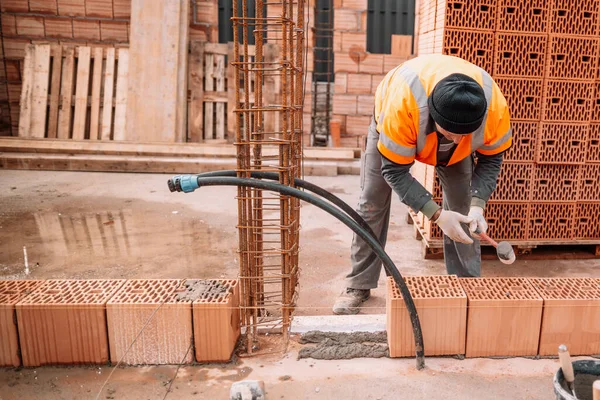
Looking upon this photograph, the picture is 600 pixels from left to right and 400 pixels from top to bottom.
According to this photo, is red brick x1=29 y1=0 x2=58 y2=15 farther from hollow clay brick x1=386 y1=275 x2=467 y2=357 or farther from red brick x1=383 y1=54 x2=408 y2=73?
hollow clay brick x1=386 y1=275 x2=467 y2=357

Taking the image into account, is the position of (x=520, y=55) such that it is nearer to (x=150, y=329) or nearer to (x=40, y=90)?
(x=150, y=329)

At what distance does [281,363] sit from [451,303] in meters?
0.95

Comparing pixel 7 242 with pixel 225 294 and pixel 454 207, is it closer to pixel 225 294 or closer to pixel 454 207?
pixel 225 294

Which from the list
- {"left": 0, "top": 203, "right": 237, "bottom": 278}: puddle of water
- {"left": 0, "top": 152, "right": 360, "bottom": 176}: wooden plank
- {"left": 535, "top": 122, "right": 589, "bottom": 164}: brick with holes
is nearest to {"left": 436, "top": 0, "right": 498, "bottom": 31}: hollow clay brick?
{"left": 535, "top": 122, "right": 589, "bottom": 164}: brick with holes

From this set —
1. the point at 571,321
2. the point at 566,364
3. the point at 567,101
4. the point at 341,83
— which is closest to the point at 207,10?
the point at 341,83

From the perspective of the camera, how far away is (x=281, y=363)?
9.01ft

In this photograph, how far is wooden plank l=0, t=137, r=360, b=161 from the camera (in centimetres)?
830

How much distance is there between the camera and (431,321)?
2742 millimetres

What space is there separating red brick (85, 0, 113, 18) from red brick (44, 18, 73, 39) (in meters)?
0.39

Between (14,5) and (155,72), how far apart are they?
298cm

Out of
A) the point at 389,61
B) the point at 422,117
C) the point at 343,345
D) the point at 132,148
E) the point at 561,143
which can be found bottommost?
the point at 343,345

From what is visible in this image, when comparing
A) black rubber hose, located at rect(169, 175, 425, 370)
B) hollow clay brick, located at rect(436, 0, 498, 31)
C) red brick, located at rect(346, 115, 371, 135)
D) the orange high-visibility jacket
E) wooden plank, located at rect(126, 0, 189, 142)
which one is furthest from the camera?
red brick, located at rect(346, 115, 371, 135)

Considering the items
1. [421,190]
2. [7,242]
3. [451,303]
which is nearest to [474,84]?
[421,190]

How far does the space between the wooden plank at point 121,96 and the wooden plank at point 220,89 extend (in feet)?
5.03
